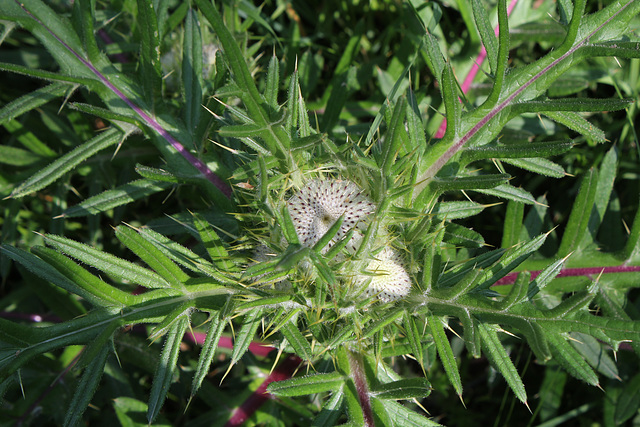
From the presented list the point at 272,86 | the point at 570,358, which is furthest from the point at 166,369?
the point at 570,358

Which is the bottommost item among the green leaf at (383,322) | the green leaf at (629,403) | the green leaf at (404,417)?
the green leaf at (629,403)

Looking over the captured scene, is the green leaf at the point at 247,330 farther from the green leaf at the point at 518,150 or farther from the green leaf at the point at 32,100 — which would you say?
the green leaf at the point at 32,100

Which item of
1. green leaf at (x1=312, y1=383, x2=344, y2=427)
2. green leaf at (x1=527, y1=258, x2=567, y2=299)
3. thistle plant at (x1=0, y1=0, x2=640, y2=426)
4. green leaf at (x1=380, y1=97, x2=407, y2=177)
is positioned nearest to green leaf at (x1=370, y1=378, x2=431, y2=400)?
thistle plant at (x1=0, y1=0, x2=640, y2=426)

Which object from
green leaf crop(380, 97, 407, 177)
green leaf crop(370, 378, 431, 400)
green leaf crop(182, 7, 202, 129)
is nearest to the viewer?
green leaf crop(380, 97, 407, 177)

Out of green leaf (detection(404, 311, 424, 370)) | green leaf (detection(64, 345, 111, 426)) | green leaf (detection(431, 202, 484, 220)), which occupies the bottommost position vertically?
green leaf (detection(64, 345, 111, 426))

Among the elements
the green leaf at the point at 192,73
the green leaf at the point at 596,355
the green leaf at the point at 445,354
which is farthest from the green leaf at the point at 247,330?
the green leaf at the point at 596,355

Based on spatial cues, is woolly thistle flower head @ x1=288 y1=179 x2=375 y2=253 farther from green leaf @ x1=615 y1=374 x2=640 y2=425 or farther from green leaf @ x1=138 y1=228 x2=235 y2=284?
green leaf @ x1=615 y1=374 x2=640 y2=425
